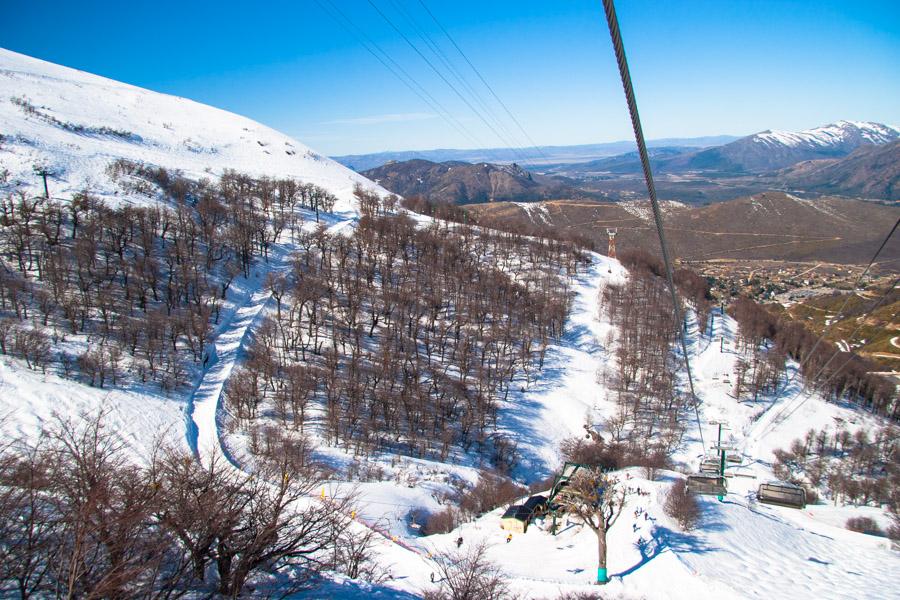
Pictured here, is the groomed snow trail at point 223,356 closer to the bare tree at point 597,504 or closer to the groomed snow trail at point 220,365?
the groomed snow trail at point 220,365

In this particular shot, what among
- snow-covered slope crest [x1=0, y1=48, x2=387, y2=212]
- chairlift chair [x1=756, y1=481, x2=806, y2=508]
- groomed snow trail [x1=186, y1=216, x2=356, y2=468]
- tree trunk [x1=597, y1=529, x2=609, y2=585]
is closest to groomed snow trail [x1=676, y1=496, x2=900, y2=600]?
chairlift chair [x1=756, y1=481, x2=806, y2=508]

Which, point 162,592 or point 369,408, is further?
point 369,408

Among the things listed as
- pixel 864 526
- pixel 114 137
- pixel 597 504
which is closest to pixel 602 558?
pixel 597 504

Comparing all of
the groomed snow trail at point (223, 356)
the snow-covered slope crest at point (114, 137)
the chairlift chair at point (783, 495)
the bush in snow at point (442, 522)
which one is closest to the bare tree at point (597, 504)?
the bush in snow at point (442, 522)

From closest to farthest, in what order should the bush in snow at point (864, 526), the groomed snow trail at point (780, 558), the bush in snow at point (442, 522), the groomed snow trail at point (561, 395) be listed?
1. the groomed snow trail at point (780, 558)
2. the bush in snow at point (442, 522)
3. the bush in snow at point (864, 526)
4. the groomed snow trail at point (561, 395)

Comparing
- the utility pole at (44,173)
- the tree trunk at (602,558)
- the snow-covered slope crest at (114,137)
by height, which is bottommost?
the tree trunk at (602,558)

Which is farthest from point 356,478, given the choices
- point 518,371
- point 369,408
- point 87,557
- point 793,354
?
point 793,354

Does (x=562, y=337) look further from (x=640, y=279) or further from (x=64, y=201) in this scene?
(x=64, y=201)

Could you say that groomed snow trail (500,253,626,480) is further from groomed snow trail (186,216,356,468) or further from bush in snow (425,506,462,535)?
groomed snow trail (186,216,356,468)

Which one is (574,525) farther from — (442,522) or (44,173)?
(44,173)
